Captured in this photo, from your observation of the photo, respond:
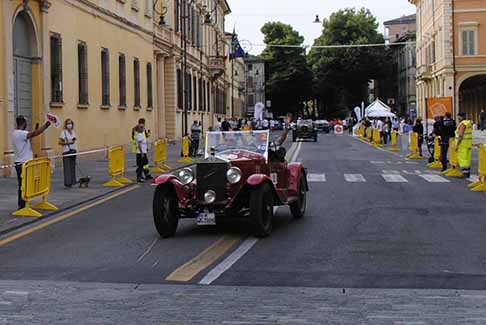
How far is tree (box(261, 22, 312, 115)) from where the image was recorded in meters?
102

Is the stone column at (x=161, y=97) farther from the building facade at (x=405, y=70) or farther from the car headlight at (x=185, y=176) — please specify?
the building facade at (x=405, y=70)

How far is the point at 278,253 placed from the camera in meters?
9.73

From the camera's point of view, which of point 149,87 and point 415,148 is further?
point 149,87

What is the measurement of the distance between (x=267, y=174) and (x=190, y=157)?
21.4 metres

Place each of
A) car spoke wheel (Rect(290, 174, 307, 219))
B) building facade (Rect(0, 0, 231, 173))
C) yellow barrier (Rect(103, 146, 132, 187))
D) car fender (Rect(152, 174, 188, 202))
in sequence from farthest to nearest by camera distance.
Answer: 1. building facade (Rect(0, 0, 231, 173))
2. yellow barrier (Rect(103, 146, 132, 187))
3. car spoke wheel (Rect(290, 174, 307, 219))
4. car fender (Rect(152, 174, 188, 202))

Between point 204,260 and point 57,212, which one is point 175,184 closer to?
point 204,260

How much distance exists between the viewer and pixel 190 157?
32.9m

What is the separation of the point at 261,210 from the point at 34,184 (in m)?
5.34

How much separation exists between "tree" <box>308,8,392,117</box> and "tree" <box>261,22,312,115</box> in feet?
18.5

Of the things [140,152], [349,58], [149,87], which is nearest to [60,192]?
[140,152]

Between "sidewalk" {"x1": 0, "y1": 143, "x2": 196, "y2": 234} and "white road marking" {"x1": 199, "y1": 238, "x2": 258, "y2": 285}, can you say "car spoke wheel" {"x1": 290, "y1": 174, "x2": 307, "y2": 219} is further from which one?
"sidewalk" {"x1": 0, "y1": 143, "x2": 196, "y2": 234}

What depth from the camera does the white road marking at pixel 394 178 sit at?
2048 cm

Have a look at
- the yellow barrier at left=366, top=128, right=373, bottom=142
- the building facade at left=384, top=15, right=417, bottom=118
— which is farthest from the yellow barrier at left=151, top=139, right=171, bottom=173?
the building facade at left=384, top=15, right=417, bottom=118

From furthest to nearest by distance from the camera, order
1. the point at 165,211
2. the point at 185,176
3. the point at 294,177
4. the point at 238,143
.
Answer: the point at 294,177 < the point at 238,143 < the point at 185,176 < the point at 165,211
